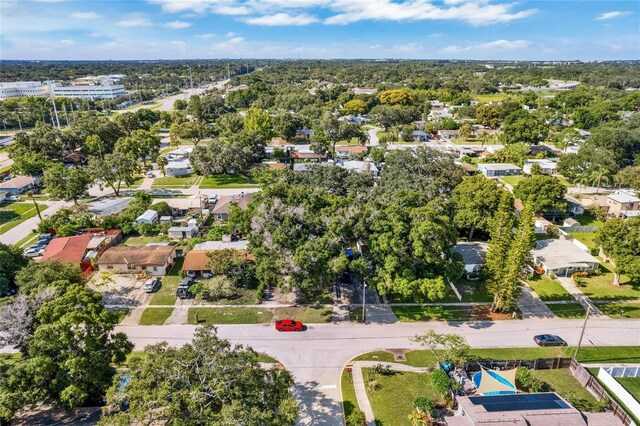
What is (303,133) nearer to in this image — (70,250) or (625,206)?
(70,250)

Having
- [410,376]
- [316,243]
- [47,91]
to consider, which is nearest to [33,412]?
[316,243]

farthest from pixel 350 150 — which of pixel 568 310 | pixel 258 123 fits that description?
pixel 568 310

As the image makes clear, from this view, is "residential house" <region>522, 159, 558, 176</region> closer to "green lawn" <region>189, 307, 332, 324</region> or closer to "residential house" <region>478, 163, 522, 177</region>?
"residential house" <region>478, 163, 522, 177</region>

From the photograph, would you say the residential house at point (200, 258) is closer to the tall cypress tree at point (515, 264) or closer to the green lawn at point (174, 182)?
the tall cypress tree at point (515, 264)

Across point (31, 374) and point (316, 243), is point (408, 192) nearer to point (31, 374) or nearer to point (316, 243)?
point (316, 243)

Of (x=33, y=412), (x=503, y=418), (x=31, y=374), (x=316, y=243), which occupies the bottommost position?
(x=33, y=412)

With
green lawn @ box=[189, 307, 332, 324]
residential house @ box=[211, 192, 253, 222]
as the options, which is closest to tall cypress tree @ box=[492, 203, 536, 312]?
green lawn @ box=[189, 307, 332, 324]

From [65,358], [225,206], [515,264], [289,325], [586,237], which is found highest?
[515,264]
